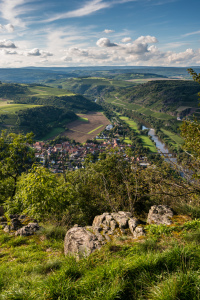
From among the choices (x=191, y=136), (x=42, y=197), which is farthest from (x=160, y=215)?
(x=42, y=197)

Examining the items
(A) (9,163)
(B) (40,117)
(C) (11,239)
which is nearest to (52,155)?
(A) (9,163)

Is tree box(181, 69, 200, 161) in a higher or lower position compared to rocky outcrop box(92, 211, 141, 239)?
higher

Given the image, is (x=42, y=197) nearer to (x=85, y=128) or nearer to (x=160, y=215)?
(x=160, y=215)

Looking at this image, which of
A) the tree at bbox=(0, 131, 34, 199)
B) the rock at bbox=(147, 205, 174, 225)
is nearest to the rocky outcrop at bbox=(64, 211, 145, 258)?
the rock at bbox=(147, 205, 174, 225)

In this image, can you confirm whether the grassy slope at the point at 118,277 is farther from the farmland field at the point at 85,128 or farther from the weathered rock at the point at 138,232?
the farmland field at the point at 85,128

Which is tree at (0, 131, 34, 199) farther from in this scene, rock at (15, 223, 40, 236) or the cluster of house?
the cluster of house

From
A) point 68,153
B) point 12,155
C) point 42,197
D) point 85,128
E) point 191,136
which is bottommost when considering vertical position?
point 68,153

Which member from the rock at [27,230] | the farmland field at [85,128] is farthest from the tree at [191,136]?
the farmland field at [85,128]

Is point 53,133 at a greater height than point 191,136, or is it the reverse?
point 191,136
